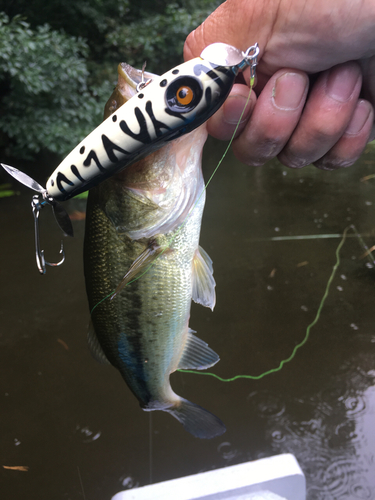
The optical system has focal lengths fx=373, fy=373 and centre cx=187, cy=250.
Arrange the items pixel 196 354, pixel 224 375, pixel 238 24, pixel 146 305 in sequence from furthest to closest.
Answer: pixel 224 375
pixel 196 354
pixel 146 305
pixel 238 24

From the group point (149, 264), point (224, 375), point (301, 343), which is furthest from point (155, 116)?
point (301, 343)

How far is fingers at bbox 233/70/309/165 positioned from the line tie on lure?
168mm

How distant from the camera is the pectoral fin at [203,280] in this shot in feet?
3.64

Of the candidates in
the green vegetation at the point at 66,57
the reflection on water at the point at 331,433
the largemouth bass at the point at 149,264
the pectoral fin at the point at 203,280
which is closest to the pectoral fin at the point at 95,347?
the largemouth bass at the point at 149,264

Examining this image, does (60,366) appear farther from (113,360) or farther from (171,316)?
(171,316)

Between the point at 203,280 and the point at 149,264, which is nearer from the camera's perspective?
the point at 149,264

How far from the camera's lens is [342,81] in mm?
882

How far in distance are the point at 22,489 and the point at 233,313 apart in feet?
5.21

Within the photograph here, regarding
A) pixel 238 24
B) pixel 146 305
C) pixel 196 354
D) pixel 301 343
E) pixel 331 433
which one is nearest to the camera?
pixel 238 24

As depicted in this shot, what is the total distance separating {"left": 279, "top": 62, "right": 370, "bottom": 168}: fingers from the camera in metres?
0.88

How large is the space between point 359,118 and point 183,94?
547mm

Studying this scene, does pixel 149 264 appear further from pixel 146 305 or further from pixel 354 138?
pixel 354 138

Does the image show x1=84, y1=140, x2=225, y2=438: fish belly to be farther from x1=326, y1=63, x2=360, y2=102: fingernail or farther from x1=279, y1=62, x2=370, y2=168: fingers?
x1=326, y1=63, x2=360, y2=102: fingernail

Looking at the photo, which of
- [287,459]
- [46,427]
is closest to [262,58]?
[287,459]
